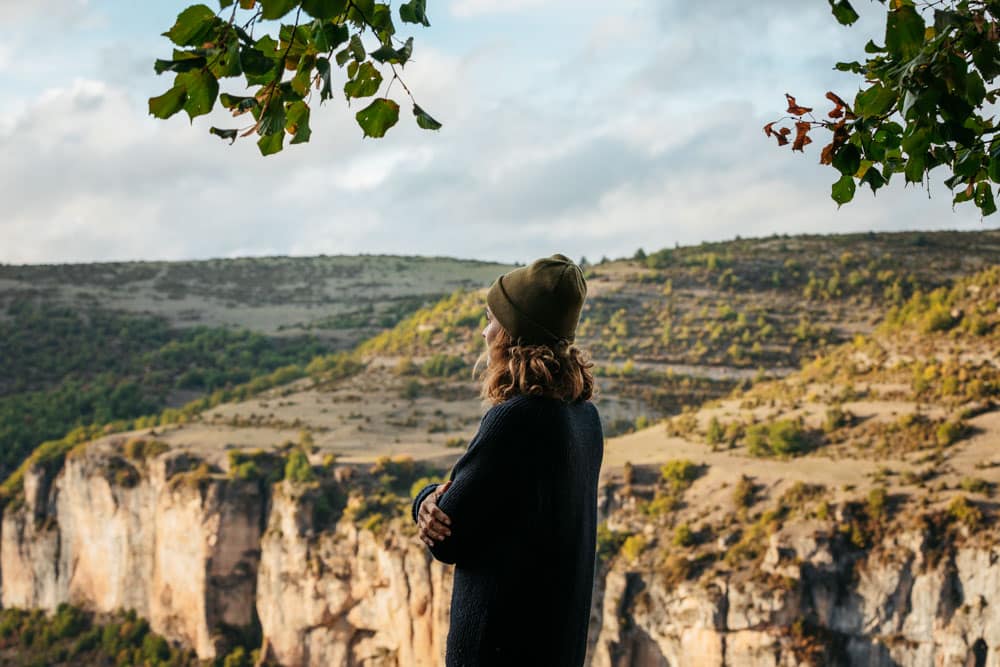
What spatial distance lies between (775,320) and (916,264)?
14.2 m

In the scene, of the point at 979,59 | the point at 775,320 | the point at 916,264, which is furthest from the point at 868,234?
the point at 979,59

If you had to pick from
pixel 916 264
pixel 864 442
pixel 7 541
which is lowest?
pixel 7 541

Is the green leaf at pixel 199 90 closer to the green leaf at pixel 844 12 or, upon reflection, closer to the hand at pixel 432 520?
the hand at pixel 432 520

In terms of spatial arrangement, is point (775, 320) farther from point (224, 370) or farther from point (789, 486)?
point (224, 370)

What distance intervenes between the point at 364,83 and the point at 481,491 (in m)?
1.59

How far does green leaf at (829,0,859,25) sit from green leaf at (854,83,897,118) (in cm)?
31

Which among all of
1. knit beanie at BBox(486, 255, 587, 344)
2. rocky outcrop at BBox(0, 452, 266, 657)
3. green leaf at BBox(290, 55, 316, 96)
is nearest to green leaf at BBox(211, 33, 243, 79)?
green leaf at BBox(290, 55, 316, 96)

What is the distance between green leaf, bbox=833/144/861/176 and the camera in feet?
14.6

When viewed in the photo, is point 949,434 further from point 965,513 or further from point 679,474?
point 679,474

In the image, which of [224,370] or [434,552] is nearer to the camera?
[434,552]

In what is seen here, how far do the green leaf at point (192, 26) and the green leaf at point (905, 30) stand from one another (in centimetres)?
223

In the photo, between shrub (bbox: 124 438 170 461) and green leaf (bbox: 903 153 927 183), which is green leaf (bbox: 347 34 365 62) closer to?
green leaf (bbox: 903 153 927 183)

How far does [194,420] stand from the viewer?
58875 millimetres

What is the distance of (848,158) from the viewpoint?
4.45 metres
